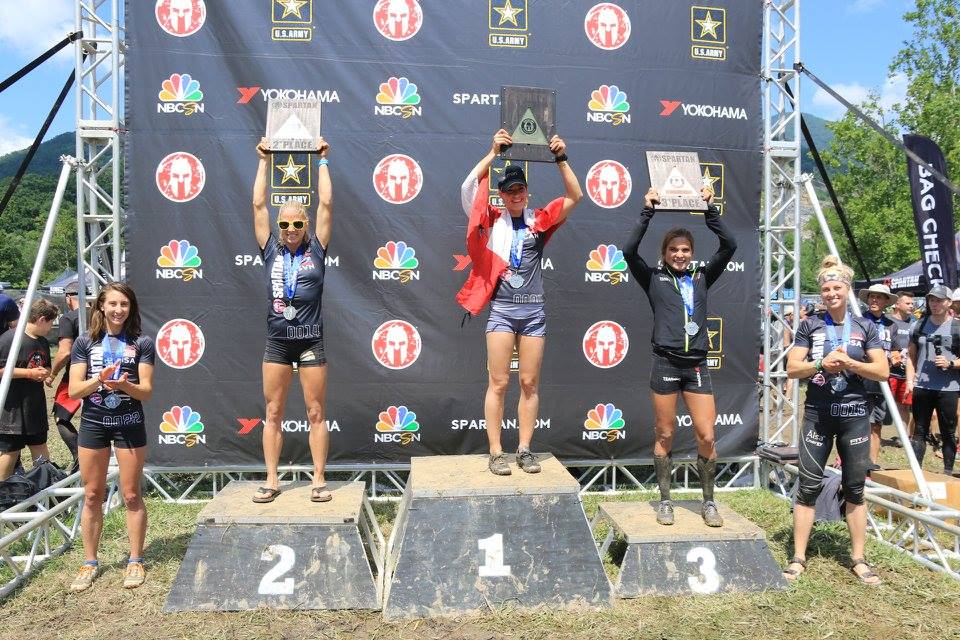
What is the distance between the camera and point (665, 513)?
12.9 feet

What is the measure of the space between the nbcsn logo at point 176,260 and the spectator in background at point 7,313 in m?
1.31

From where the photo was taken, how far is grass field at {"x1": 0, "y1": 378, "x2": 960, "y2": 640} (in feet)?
10.8

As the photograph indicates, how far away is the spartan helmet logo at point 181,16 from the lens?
509 cm

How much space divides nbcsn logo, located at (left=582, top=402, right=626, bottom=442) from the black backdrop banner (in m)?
0.02

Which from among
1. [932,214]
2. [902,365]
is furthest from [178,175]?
[902,365]

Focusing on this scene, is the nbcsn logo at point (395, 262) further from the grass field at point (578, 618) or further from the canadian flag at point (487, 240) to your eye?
the grass field at point (578, 618)

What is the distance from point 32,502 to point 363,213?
2988mm

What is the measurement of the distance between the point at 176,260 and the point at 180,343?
0.65 metres

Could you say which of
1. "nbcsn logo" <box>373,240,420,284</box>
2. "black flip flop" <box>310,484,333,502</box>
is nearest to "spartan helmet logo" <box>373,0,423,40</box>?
"nbcsn logo" <box>373,240,420,284</box>

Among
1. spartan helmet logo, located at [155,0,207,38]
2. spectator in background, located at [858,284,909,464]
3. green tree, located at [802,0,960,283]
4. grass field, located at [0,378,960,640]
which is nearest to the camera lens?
grass field, located at [0,378,960,640]

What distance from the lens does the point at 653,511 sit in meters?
4.16

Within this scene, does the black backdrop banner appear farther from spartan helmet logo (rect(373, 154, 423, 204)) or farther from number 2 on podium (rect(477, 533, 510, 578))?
number 2 on podium (rect(477, 533, 510, 578))

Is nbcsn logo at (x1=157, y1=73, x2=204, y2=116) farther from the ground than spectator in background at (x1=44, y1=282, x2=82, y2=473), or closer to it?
farther from the ground

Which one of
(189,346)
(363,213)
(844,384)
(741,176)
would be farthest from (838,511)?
(189,346)
